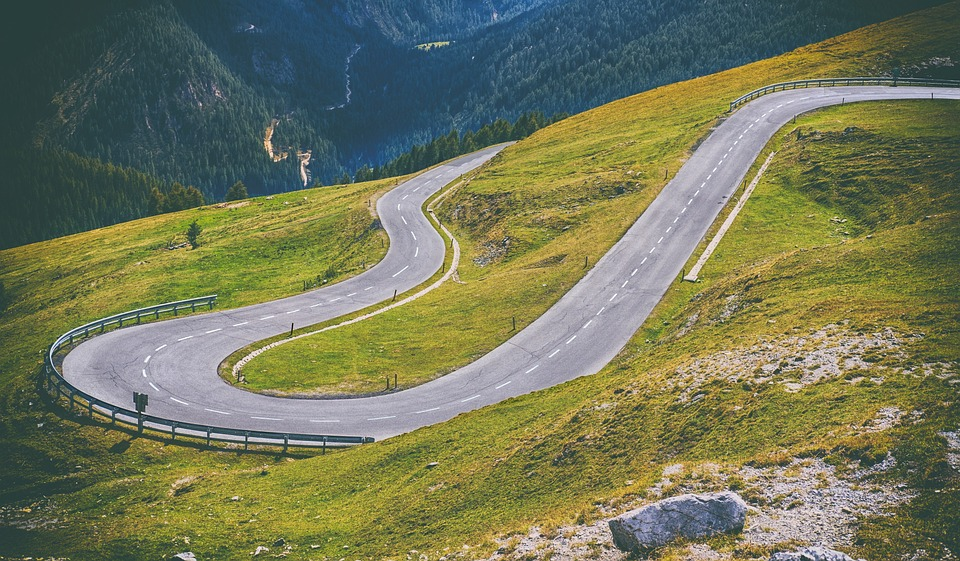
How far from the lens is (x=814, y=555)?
14828 mm

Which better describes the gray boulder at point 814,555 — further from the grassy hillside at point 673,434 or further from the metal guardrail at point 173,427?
the metal guardrail at point 173,427

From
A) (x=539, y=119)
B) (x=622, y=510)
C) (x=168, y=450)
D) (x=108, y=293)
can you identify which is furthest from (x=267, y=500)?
(x=539, y=119)

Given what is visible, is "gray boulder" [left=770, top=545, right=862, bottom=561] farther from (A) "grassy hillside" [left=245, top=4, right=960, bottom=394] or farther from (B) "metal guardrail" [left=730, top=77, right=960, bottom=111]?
(B) "metal guardrail" [left=730, top=77, right=960, bottom=111]

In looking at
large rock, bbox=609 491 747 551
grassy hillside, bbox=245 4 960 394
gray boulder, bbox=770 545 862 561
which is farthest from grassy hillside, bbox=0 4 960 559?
grassy hillside, bbox=245 4 960 394

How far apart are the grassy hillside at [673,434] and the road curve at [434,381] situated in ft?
9.06

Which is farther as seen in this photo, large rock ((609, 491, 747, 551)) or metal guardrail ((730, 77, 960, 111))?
metal guardrail ((730, 77, 960, 111))

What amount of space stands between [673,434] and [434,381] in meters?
21.5

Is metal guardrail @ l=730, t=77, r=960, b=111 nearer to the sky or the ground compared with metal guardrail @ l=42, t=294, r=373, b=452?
nearer to the sky

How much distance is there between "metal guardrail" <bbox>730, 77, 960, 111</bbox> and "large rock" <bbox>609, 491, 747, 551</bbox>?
80480mm

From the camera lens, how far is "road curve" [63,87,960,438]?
39031 millimetres

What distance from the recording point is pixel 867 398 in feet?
69.4

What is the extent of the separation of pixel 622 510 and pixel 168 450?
27737 millimetres

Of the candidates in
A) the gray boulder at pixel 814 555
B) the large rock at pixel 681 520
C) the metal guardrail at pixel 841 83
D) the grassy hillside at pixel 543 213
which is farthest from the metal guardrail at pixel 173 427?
the metal guardrail at pixel 841 83

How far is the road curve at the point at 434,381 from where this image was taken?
39.0 m
